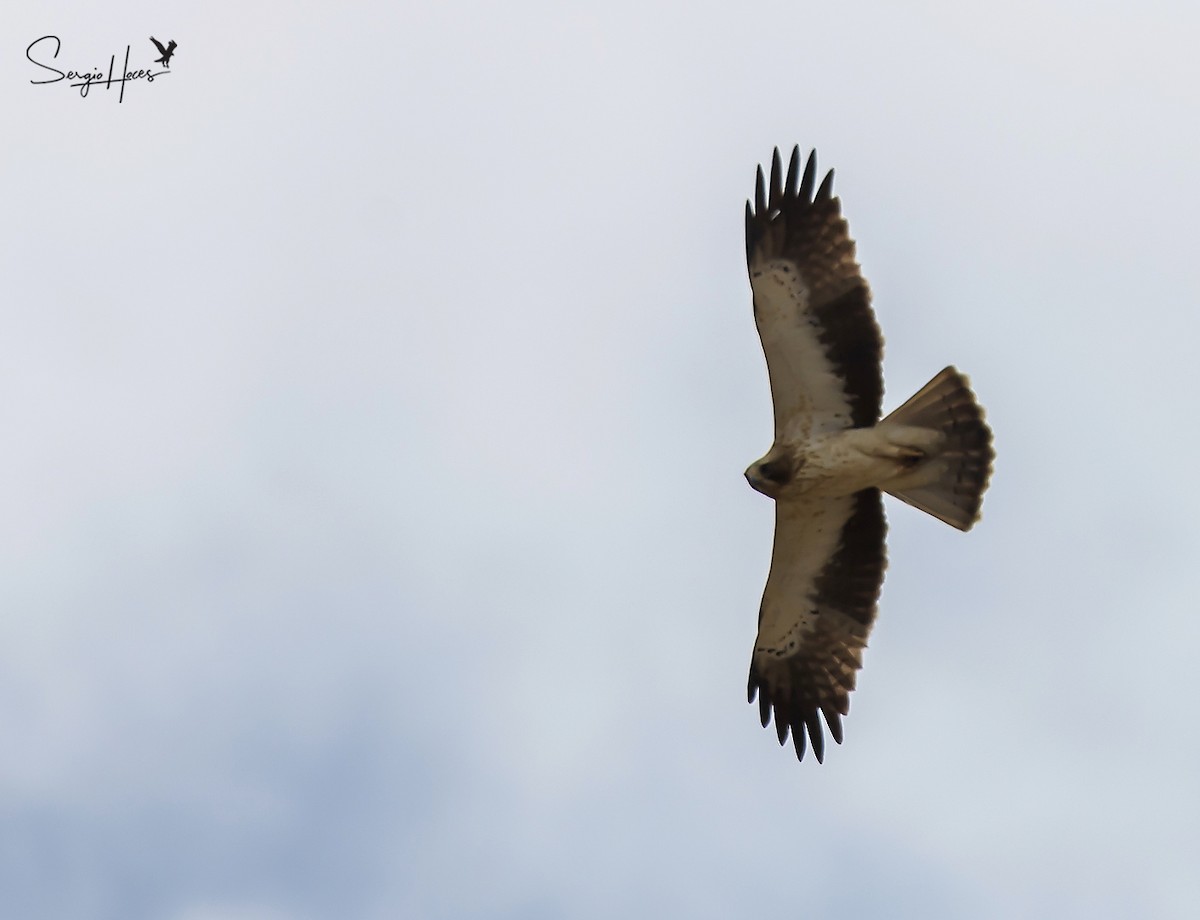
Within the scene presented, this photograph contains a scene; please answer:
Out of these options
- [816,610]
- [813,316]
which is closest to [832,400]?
[813,316]

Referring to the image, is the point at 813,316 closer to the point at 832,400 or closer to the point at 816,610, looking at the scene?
the point at 832,400

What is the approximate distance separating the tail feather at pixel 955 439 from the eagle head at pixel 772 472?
2.34 feet

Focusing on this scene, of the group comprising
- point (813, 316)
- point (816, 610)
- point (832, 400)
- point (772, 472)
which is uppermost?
point (813, 316)

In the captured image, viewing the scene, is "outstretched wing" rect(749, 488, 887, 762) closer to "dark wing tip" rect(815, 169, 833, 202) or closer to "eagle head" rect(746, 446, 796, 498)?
"eagle head" rect(746, 446, 796, 498)

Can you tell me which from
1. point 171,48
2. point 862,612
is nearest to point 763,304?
point 862,612

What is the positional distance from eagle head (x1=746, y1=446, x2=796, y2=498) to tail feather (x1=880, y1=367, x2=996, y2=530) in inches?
28.0

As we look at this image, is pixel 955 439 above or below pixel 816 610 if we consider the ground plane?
above

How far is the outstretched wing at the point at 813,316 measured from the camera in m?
13.2

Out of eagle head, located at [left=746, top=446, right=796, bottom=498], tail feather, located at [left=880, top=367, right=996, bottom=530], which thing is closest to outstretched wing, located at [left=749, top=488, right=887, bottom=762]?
eagle head, located at [left=746, top=446, right=796, bottom=498]

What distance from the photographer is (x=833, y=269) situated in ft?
43.7

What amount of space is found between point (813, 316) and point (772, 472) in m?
1.12

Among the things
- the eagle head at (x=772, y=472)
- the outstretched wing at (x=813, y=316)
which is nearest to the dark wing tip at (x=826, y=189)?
the outstretched wing at (x=813, y=316)

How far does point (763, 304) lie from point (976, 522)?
2109 millimetres

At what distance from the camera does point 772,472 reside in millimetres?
13422
